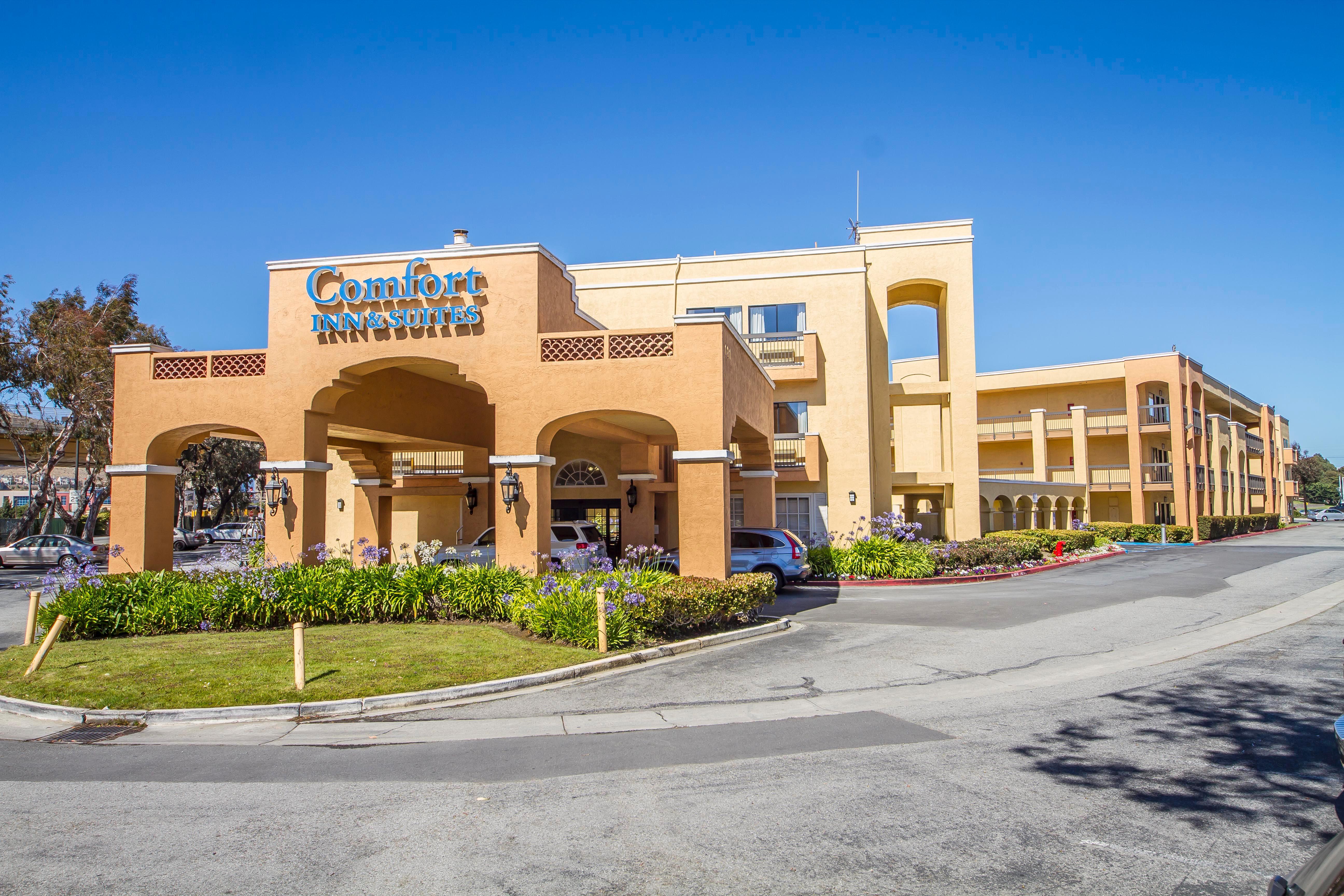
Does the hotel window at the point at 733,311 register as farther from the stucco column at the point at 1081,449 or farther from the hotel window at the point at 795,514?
the stucco column at the point at 1081,449

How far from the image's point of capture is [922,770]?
266 inches

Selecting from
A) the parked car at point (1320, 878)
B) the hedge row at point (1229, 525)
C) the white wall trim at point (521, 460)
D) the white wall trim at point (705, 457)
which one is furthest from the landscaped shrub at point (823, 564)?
the hedge row at point (1229, 525)

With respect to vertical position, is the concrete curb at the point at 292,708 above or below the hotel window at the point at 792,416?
below

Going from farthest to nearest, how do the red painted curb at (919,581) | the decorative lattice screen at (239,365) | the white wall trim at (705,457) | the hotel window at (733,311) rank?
the hotel window at (733,311) → the red painted curb at (919,581) → the decorative lattice screen at (239,365) → the white wall trim at (705,457)

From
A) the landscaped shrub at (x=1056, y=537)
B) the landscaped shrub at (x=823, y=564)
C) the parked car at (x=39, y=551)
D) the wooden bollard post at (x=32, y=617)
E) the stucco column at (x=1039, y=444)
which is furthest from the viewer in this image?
the stucco column at (x=1039, y=444)

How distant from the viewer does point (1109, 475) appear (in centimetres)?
4519

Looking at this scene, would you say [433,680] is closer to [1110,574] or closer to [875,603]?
[875,603]

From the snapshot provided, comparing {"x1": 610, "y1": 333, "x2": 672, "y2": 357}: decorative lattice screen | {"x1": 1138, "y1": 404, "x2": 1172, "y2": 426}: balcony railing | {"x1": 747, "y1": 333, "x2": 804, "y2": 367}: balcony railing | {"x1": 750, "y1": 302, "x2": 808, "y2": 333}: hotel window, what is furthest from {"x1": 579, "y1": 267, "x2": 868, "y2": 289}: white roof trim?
{"x1": 1138, "y1": 404, "x2": 1172, "y2": 426}: balcony railing

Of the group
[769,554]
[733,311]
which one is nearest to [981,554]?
[769,554]

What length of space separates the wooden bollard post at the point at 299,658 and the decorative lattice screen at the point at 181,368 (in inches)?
→ 355

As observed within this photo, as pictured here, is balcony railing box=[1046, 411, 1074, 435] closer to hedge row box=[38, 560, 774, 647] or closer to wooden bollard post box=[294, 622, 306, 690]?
hedge row box=[38, 560, 774, 647]

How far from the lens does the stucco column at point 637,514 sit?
80.3 feet

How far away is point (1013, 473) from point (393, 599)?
39.6 meters

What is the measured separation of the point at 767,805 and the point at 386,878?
8.48 feet
